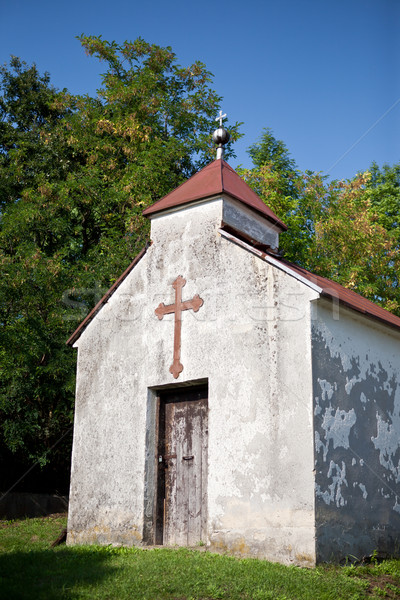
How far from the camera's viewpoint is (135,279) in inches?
432

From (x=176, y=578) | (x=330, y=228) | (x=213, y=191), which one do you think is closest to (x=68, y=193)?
(x=330, y=228)

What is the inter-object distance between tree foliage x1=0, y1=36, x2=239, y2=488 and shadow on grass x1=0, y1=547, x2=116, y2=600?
6.42 m

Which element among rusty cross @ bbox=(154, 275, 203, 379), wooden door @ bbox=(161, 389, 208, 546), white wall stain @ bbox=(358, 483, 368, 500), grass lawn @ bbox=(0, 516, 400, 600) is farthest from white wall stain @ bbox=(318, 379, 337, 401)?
rusty cross @ bbox=(154, 275, 203, 379)

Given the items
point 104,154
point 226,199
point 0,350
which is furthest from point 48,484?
point 104,154

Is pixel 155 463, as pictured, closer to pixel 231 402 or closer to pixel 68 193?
pixel 231 402

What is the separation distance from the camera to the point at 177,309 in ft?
33.2

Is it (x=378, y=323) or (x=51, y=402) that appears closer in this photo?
(x=378, y=323)

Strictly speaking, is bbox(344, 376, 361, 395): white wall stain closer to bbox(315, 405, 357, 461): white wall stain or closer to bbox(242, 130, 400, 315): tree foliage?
bbox(315, 405, 357, 461): white wall stain

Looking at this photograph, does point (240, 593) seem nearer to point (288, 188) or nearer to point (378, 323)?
point (378, 323)

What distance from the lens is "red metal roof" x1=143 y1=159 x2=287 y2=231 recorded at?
1041 centimetres

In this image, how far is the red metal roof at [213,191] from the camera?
10414 millimetres

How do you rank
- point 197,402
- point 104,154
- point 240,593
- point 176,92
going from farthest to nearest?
point 176,92 → point 104,154 → point 197,402 → point 240,593

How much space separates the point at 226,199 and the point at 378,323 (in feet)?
10.7

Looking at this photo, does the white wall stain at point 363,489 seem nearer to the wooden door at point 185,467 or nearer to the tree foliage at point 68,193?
the wooden door at point 185,467
